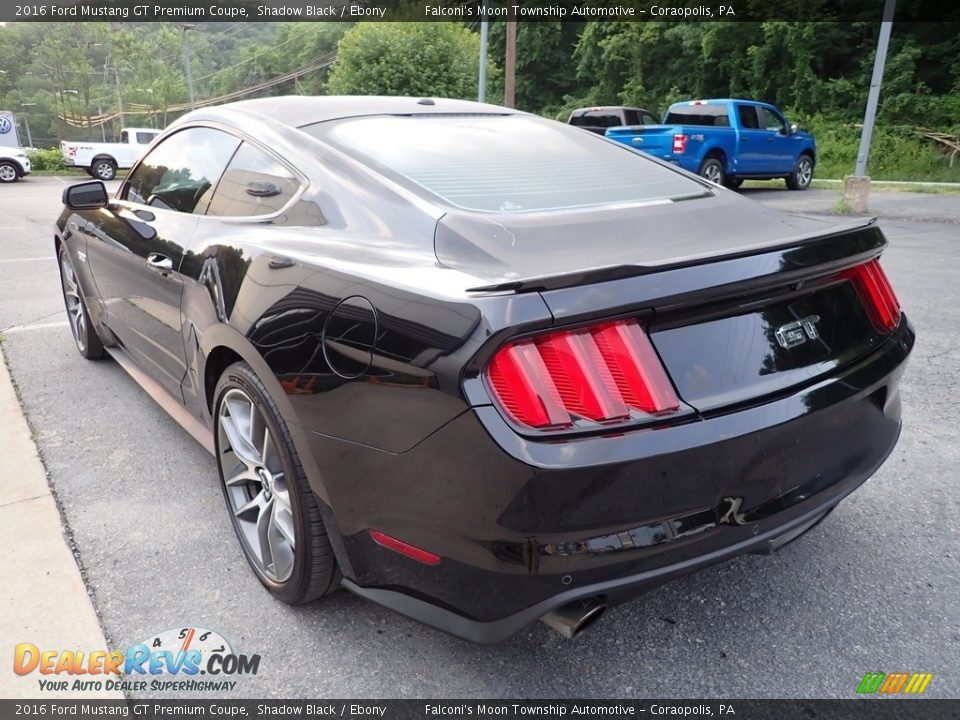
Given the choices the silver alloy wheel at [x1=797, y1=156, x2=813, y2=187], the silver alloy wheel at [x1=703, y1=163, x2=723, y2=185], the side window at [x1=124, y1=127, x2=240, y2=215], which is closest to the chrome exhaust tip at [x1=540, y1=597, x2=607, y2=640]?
the side window at [x1=124, y1=127, x2=240, y2=215]

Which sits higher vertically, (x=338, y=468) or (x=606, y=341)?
(x=606, y=341)

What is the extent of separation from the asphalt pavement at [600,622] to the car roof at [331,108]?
1536mm

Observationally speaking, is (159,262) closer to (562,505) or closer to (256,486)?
(256,486)

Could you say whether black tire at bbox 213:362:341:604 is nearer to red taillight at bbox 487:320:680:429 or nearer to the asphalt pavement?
the asphalt pavement

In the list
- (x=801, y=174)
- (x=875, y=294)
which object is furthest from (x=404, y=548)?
(x=801, y=174)

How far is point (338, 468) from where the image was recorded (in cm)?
191

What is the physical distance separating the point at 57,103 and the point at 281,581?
78778 mm

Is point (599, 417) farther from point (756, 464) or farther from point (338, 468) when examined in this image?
point (338, 468)

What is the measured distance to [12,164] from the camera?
75.0 feet

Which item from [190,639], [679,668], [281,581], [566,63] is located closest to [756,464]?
[679,668]

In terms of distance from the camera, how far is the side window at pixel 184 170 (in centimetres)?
297

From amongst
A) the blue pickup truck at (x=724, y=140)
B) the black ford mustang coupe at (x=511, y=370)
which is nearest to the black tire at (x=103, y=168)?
the blue pickup truck at (x=724, y=140)

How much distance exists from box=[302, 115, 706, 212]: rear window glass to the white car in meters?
24.8

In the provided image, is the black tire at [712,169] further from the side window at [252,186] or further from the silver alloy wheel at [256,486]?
the silver alloy wheel at [256,486]
